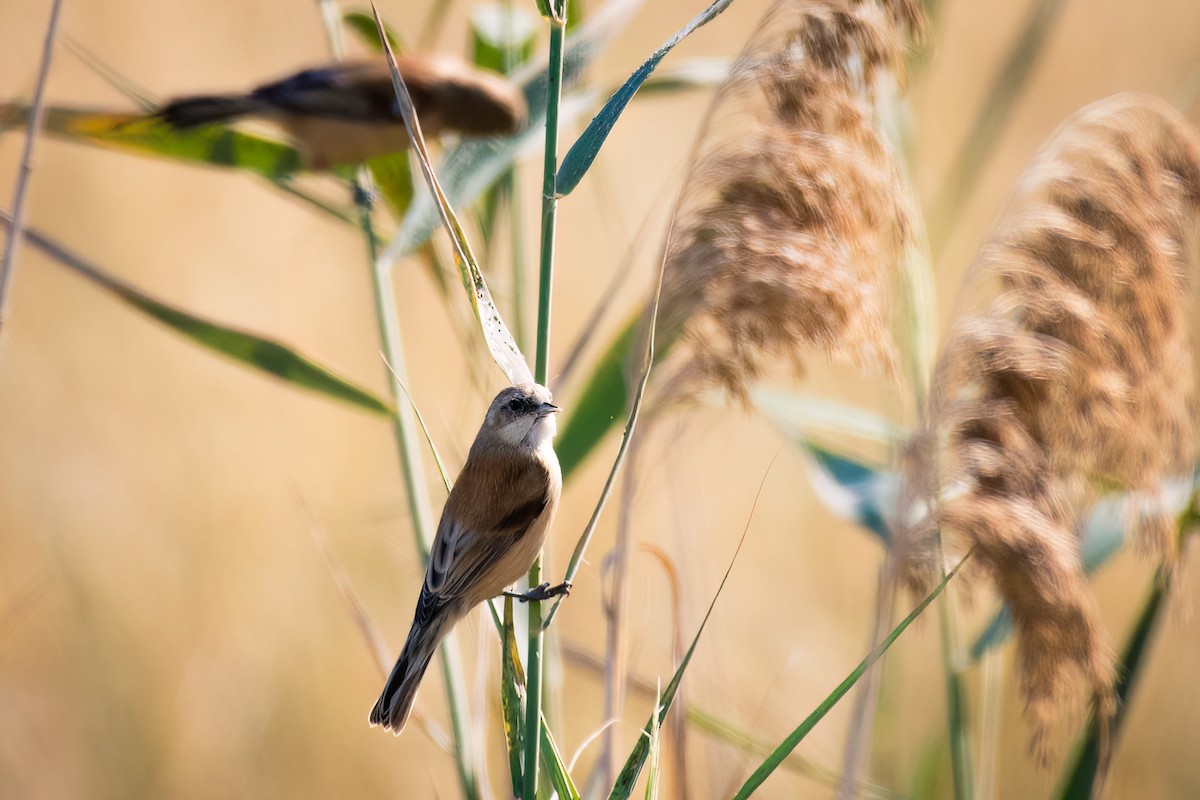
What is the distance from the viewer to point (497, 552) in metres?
2.08

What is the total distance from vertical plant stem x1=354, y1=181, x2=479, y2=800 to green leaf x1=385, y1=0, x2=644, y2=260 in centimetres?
12

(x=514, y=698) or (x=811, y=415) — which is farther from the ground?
(x=811, y=415)

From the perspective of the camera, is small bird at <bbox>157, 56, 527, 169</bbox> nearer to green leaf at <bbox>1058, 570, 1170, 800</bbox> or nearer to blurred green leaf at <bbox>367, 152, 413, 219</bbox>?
blurred green leaf at <bbox>367, 152, 413, 219</bbox>

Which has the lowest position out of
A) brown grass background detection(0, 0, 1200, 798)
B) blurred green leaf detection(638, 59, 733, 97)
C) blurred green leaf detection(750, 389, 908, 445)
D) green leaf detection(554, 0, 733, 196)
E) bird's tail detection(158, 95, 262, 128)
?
brown grass background detection(0, 0, 1200, 798)

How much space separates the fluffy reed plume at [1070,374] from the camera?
1733mm

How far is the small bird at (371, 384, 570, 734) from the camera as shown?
201 centimetres

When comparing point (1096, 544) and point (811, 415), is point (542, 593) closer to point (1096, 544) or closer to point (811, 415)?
point (811, 415)

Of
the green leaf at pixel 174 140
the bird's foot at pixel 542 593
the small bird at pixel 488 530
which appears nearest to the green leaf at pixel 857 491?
the small bird at pixel 488 530

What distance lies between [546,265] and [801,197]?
1.78 ft

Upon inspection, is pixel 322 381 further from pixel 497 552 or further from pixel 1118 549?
pixel 1118 549

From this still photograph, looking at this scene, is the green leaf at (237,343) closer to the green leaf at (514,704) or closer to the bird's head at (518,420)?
the bird's head at (518,420)

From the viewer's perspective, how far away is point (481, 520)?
2115 mm

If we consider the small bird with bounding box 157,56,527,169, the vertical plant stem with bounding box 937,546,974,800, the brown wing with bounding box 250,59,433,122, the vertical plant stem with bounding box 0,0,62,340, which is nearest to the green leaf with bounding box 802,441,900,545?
the vertical plant stem with bounding box 937,546,974,800

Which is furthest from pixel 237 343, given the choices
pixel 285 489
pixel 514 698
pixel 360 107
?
pixel 285 489
